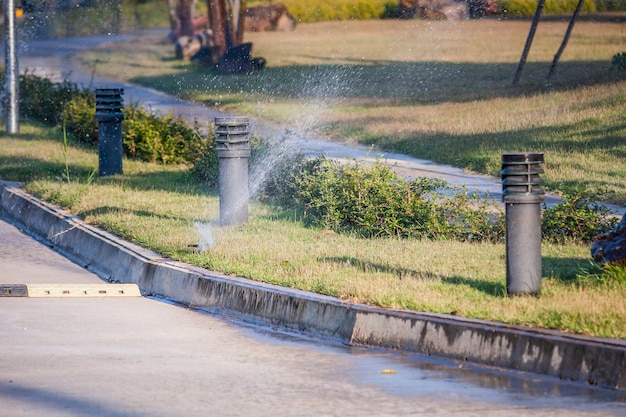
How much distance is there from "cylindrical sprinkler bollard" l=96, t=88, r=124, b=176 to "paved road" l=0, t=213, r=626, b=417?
7.65 meters

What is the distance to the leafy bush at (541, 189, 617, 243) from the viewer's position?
436 inches

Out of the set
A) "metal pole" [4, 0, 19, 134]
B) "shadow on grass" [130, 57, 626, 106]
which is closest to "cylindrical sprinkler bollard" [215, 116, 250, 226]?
"metal pole" [4, 0, 19, 134]

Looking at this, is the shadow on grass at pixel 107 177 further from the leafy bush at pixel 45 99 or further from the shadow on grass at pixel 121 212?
the leafy bush at pixel 45 99

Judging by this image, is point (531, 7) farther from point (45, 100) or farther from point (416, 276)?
point (416, 276)

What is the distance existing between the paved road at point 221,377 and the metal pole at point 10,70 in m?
15.0

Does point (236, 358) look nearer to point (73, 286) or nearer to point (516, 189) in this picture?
point (516, 189)

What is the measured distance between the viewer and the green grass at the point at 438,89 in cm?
1994

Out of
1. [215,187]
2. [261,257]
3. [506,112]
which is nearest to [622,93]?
[506,112]

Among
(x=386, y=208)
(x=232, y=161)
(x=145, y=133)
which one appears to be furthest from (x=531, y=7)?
(x=232, y=161)

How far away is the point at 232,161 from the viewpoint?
39.8 ft

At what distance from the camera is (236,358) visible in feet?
25.4

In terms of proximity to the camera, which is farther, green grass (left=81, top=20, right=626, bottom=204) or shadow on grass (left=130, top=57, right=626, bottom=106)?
shadow on grass (left=130, top=57, right=626, bottom=106)

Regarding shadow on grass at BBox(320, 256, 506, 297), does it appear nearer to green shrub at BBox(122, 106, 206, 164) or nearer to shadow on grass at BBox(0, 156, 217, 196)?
shadow on grass at BBox(0, 156, 217, 196)

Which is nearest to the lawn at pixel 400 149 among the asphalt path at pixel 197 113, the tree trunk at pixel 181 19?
the asphalt path at pixel 197 113
